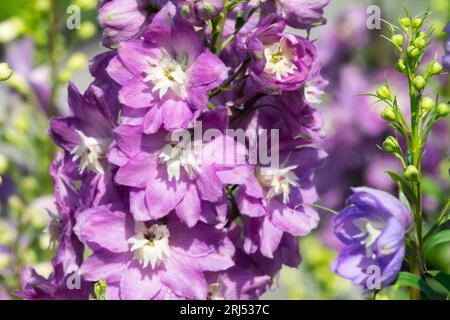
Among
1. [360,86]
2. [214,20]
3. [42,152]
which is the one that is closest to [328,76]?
[360,86]

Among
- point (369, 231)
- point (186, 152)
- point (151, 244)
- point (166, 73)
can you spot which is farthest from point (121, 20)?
point (369, 231)

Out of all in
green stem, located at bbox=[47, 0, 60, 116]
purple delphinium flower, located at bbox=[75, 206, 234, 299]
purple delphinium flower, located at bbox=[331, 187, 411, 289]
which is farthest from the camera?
green stem, located at bbox=[47, 0, 60, 116]

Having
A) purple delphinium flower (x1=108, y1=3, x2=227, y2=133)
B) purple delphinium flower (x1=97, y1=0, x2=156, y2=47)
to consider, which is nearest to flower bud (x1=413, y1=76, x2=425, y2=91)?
purple delphinium flower (x1=108, y1=3, x2=227, y2=133)

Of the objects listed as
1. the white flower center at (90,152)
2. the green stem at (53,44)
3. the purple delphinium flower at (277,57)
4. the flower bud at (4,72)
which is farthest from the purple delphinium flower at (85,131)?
the green stem at (53,44)

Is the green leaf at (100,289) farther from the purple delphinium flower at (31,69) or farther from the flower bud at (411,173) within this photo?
the purple delphinium flower at (31,69)

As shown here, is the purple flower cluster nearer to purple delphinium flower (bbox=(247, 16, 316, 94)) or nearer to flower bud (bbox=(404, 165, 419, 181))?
purple delphinium flower (bbox=(247, 16, 316, 94))

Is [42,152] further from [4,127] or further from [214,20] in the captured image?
[214,20]

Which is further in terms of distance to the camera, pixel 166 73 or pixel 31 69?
pixel 31 69

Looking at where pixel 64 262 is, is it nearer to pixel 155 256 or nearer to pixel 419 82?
pixel 155 256
